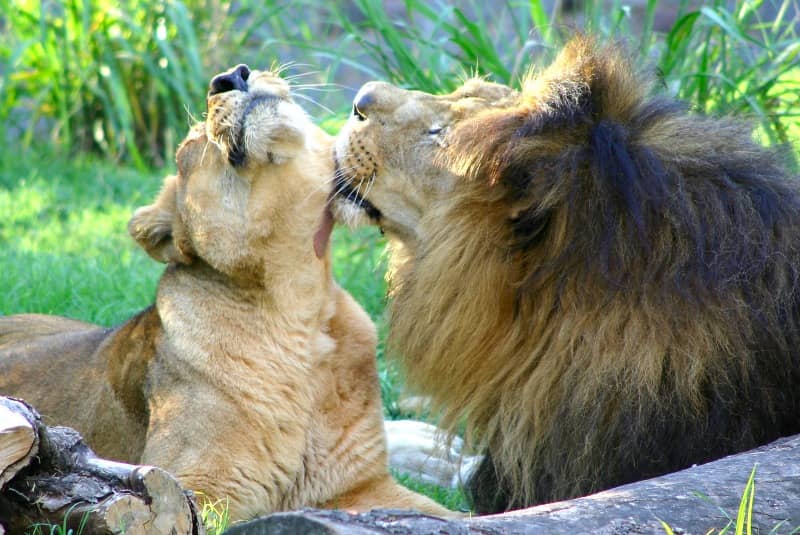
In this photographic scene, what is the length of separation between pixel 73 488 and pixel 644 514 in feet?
3.81

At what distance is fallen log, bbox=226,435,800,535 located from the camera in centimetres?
208

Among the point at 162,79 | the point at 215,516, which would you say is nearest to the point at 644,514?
the point at 215,516

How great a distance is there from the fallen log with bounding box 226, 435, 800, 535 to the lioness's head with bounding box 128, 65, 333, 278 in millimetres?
1456

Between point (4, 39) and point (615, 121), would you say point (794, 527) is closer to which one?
point (615, 121)

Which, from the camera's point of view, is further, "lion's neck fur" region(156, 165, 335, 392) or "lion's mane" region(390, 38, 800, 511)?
"lion's neck fur" region(156, 165, 335, 392)

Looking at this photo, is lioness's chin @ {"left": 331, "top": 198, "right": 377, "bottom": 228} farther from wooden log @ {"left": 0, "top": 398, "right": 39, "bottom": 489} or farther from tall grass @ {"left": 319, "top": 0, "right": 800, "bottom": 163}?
tall grass @ {"left": 319, "top": 0, "right": 800, "bottom": 163}

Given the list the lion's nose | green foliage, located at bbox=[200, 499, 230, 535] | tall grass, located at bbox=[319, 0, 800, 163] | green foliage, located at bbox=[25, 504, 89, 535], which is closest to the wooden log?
green foliage, located at bbox=[25, 504, 89, 535]

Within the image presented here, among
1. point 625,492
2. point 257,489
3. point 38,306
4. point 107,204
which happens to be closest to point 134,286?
point 38,306

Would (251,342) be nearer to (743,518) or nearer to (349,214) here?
(349,214)

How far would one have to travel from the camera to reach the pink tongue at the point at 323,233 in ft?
12.1

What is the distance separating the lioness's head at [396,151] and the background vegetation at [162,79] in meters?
1.04

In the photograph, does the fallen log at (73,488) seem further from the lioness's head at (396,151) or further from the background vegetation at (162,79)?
the background vegetation at (162,79)

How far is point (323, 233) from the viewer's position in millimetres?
3713

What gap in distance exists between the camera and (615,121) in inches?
126
